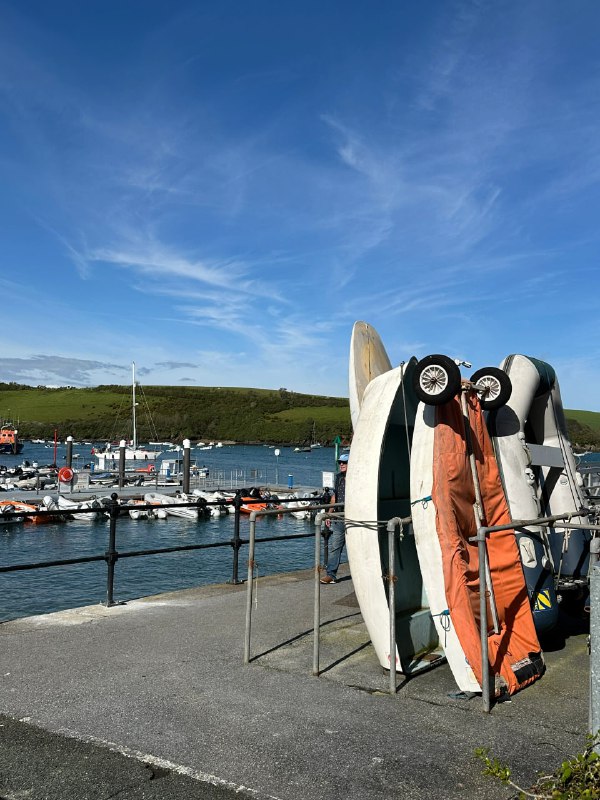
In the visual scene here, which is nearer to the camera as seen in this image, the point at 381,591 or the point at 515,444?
the point at 381,591

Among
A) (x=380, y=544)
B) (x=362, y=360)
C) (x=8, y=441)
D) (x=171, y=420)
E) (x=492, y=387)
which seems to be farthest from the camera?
(x=171, y=420)

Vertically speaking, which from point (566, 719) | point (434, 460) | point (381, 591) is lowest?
point (566, 719)

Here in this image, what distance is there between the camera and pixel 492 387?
280 inches

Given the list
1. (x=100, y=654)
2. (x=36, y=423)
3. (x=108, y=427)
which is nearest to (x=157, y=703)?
(x=100, y=654)

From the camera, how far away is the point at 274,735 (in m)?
4.78

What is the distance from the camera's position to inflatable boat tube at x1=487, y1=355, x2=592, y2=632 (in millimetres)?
6918

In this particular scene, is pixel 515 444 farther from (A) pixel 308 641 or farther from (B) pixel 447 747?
(B) pixel 447 747

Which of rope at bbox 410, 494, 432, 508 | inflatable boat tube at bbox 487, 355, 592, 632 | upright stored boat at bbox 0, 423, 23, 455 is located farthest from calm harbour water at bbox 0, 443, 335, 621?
upright stored boat at bbox 0, 423, 23, 455

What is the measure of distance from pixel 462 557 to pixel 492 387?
1.84 metres

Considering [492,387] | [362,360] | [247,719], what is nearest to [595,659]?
[247,719]

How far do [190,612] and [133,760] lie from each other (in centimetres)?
410

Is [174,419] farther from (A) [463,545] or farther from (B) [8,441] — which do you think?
(A) [463,545]

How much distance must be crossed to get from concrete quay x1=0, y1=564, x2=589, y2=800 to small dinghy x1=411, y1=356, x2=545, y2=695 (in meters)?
0.32

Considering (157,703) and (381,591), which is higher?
(381,591)
